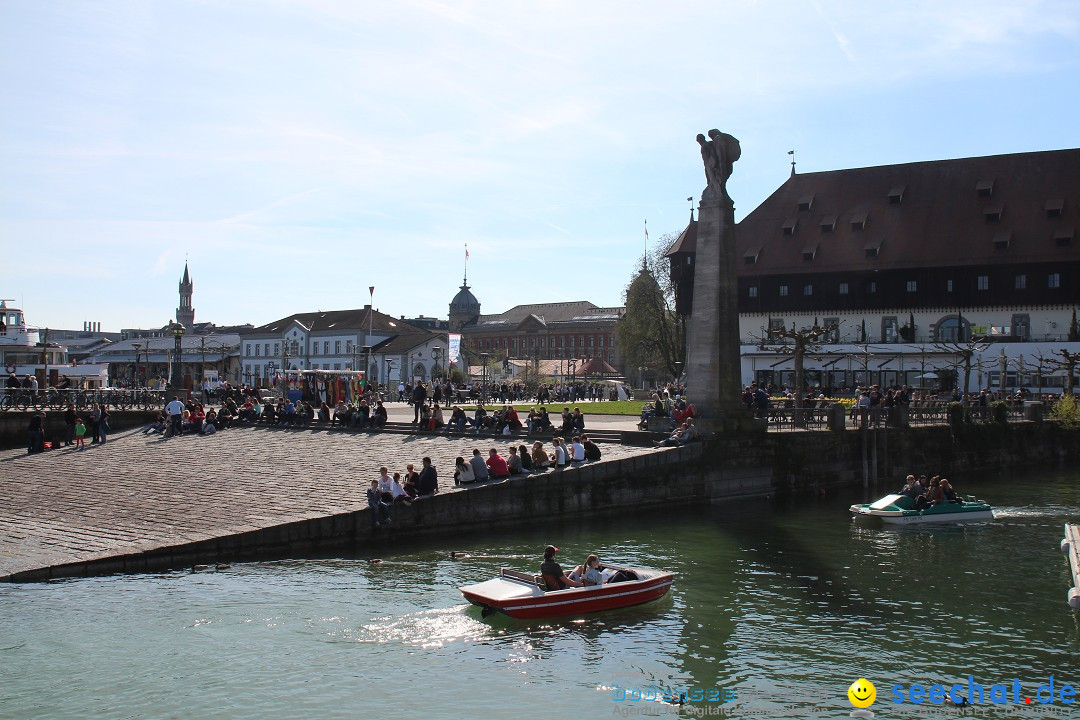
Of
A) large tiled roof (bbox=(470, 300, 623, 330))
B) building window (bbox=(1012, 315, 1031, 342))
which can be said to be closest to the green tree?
building window (bbox=(1012, 315, 1031, 342))

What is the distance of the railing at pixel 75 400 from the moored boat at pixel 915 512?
30.7 m

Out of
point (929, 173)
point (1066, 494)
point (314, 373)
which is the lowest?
point (1066, 494)

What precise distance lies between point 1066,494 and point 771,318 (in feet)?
129

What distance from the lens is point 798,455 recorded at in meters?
36.5

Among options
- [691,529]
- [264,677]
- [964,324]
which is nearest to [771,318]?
[964,324]

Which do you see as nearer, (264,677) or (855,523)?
(264,677)

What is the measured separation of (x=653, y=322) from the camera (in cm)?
8412

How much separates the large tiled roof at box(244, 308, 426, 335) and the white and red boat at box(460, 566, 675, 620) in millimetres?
86670

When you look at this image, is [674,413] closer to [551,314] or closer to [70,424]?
[70,424]

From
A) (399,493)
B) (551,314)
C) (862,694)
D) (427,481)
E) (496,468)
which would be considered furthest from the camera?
(551,314)

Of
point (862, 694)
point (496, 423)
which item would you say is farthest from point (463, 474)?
point (862, 694)

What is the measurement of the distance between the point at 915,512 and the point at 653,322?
183 ft

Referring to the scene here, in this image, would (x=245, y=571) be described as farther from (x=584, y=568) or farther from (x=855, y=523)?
(x=855, y=523)

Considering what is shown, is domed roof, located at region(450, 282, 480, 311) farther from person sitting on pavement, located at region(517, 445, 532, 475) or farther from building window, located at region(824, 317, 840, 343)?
→ person sitting on pavement, located at region(517, 445, 532, 475)
